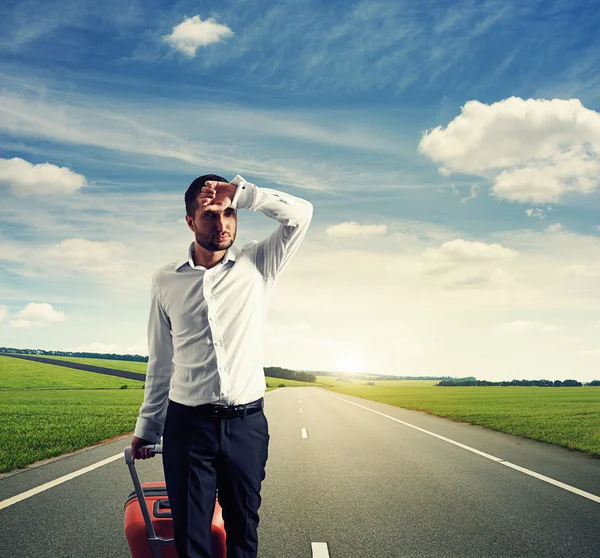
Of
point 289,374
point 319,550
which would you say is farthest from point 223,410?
point 289,374

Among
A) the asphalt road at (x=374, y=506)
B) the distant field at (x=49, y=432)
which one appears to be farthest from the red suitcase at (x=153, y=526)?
the distant field at (x=49, y=432)

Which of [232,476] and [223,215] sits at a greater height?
[223,215]

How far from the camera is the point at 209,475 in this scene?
2654 millimetres

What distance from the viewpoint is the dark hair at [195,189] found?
281cm

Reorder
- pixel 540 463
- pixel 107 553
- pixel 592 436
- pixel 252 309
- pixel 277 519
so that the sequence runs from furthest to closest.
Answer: pixel 592 436, pixel 540 463, pixel 277 519, pixel 107 553, pixel 252 309

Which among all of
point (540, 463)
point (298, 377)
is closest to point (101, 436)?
point (540, 463)

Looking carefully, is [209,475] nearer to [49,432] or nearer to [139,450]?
[139,450]

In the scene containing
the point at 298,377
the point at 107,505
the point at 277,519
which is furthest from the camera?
the point at 298,377

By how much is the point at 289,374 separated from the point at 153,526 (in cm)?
15696

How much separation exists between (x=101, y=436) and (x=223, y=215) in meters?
11.8

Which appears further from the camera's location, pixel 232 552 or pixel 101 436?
pixel 101 436

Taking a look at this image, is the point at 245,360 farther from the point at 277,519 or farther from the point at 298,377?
the point at 298,377

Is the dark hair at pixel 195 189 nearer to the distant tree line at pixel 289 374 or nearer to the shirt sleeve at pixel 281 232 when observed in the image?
the shirt sleeve at pixel 281 232

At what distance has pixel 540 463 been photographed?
1012cm
